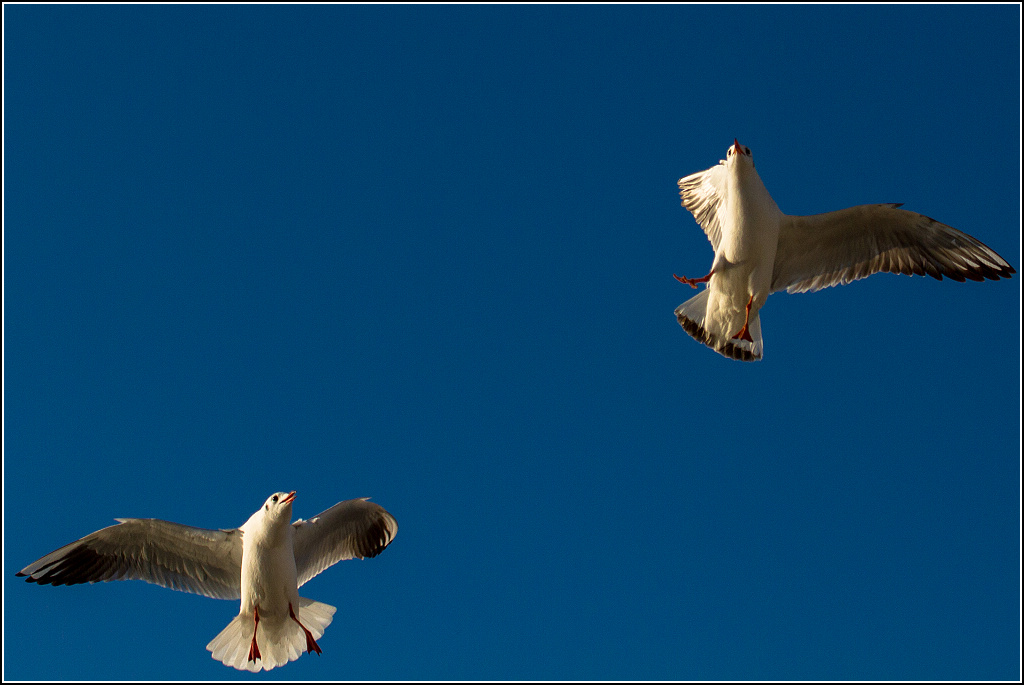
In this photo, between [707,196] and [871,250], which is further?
[707,196]

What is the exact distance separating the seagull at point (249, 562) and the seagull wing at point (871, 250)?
4853 mm

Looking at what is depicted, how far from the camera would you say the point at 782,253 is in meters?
11.4

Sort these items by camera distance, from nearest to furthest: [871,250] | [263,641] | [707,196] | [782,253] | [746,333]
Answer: [263,641] < [746,333] < [782,253] < [871,250] < [707,196]

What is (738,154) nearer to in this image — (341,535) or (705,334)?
(705,334)

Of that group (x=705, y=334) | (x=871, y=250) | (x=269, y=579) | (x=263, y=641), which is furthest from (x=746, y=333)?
(x=263, y=641)

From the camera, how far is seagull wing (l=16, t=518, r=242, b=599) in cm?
1098

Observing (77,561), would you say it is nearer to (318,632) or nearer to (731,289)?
(318,632)

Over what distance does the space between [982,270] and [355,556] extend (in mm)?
6959

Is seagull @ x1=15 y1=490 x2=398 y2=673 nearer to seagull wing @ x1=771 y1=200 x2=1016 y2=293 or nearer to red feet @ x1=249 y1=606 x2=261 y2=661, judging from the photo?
red feet @ x1=249 y1=606 x2=261 y2=661

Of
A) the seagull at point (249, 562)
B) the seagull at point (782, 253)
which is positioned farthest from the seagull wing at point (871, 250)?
the seagull at point (249, 562)

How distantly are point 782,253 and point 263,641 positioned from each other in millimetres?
6424

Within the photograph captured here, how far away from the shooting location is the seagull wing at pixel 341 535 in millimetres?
11266

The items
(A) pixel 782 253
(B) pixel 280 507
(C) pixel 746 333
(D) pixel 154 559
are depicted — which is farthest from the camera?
(A) pixel 782 253

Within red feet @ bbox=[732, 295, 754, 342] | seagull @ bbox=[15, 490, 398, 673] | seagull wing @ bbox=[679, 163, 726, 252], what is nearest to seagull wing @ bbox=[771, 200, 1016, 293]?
red feet @ bbox=[732, 295, 754, 342]
